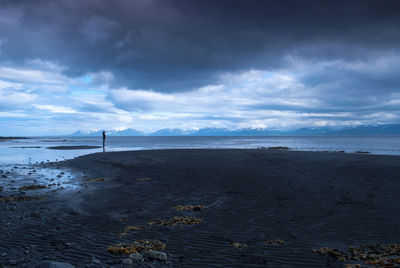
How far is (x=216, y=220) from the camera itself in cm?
930

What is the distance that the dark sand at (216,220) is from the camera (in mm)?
6473

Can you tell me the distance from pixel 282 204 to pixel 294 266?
561 cm

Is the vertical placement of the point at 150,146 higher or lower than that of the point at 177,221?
higher

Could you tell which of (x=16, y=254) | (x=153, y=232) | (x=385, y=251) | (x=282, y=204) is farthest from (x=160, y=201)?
(x=385, y=251)

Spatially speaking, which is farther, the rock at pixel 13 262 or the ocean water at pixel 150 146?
the ocean water at pixel 150 146

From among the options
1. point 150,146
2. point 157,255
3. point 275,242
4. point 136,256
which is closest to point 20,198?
point 136,256

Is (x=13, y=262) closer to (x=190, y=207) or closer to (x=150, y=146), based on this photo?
(x=190, y=207)

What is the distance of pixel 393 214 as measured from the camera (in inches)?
381

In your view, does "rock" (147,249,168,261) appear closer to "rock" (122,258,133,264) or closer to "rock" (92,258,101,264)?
"rock" (122,258,133,264)

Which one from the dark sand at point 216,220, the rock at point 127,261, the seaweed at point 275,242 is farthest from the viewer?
the seaweed at point 275,242

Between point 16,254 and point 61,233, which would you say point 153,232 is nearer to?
point 61,233

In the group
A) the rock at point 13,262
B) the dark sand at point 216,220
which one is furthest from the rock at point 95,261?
the rock at point 13,262

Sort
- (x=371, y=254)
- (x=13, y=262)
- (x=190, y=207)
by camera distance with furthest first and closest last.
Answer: (x=190, y=207) < (x=371, y=254) < (x=13, y=262)

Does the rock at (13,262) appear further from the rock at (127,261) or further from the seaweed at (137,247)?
the rock at (127,261)
